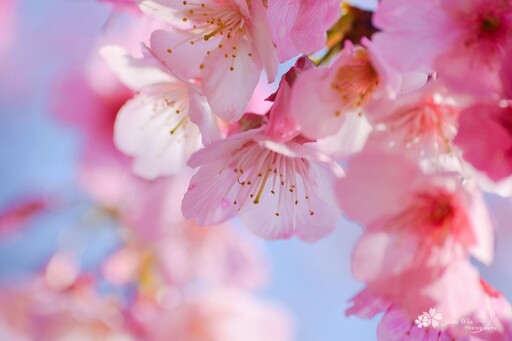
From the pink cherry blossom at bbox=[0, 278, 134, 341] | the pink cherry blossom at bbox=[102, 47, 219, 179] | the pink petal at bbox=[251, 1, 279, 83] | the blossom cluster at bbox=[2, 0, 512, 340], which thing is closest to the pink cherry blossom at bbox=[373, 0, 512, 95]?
the blossom cluster at bbox=[2, 0, 512, 340]

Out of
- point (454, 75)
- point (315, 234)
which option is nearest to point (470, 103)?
point (454, 75)

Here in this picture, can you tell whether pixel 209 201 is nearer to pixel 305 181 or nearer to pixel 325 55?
pixel 305 181

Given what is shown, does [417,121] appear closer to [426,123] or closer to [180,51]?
[426,123]

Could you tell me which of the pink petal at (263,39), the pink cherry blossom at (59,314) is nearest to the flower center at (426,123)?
the pink petal at (263,39)

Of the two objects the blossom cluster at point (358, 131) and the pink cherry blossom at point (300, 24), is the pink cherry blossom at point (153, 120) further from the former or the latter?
the pink cherry blossom at point (300, 24)

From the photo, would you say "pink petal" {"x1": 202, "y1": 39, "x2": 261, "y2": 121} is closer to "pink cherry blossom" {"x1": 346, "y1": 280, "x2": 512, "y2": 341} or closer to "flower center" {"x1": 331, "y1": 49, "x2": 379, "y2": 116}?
"flower center" {"x1": 331, "y1": 49, "x2": 379, "y2": 116}

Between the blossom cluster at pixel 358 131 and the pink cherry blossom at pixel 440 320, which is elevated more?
the blossom cluster at pixel 358 131

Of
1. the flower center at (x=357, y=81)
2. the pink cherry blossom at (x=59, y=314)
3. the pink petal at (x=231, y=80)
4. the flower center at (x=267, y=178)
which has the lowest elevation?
the pink cherry blossom at (x=59, y=314)
